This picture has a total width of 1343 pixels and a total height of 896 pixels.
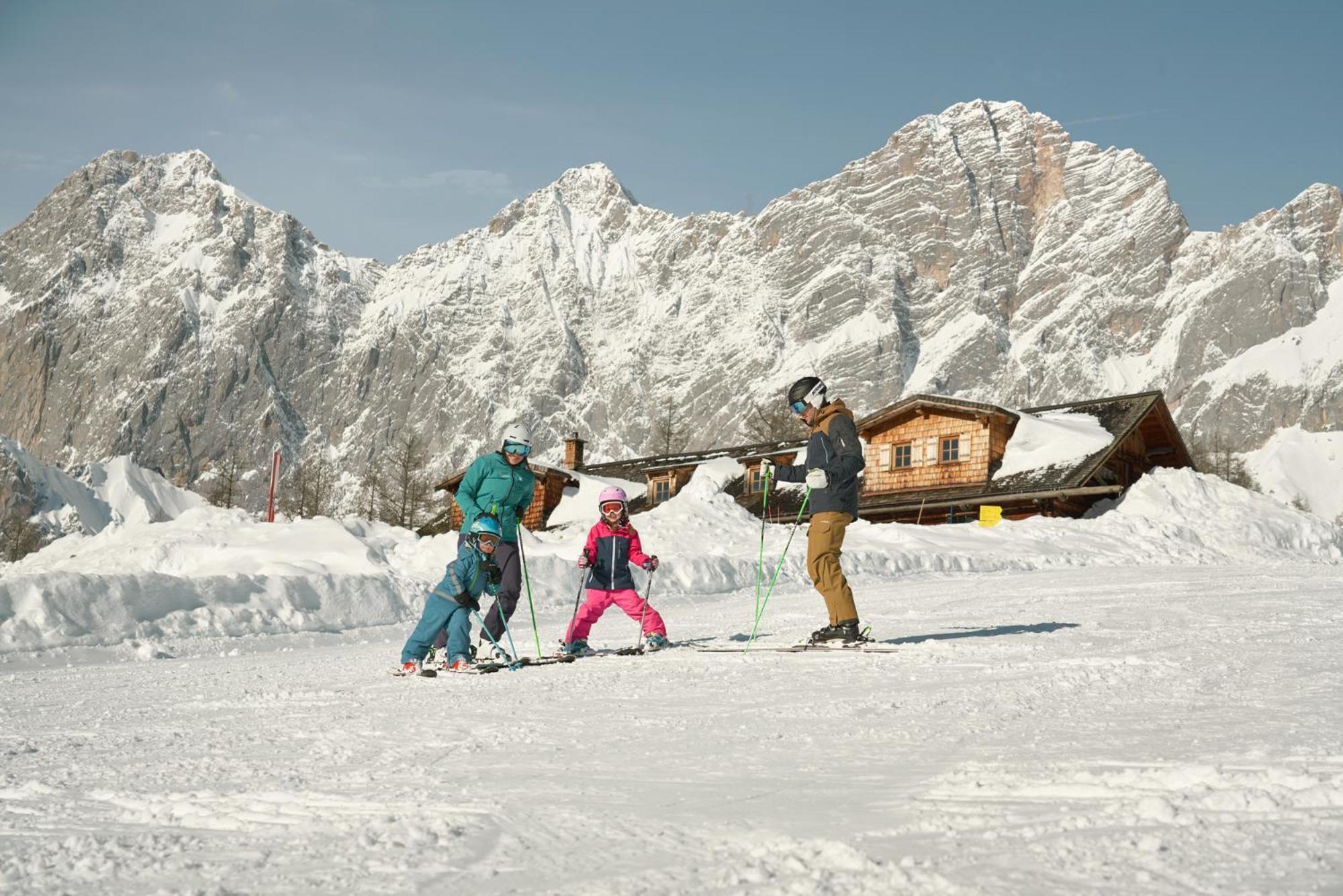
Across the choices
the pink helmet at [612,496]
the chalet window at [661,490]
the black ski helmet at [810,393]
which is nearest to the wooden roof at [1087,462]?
the chalet window at [661,490]

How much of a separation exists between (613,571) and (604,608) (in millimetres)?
345

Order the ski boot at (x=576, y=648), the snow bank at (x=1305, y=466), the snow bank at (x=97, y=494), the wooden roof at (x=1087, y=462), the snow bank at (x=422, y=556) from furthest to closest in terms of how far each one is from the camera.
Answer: the snow bank at (x=1305, y=466)
the snow bank at (x=97, y=494)
the wooden roof at (x=1087, y=462)
the snow bank at (x=422, y=556)
the ski boot at (x=576, y=648)

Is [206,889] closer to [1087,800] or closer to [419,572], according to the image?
[1087,800]

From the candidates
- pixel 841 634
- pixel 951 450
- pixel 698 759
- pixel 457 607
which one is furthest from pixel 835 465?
pixel 951 450

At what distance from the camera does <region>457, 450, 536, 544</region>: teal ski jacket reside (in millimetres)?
9719

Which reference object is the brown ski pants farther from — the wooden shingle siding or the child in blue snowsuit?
the wooden shingle siding

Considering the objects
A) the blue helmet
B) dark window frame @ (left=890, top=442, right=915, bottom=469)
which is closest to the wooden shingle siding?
dark window frame @ (left=890, top=442, right=915, bottom=469)

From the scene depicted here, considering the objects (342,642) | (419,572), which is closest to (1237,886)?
(342,642)

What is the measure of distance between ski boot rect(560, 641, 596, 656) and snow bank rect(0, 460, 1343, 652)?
16.6ft

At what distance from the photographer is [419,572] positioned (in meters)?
17.4

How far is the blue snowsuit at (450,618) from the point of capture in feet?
28.3

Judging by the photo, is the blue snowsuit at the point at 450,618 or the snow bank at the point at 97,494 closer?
the blue snowsuit at the point at 450,618

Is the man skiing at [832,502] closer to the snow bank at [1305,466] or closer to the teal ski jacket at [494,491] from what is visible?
the teal ski jacket at [494,491]

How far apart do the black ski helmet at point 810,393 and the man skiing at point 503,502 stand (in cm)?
234
